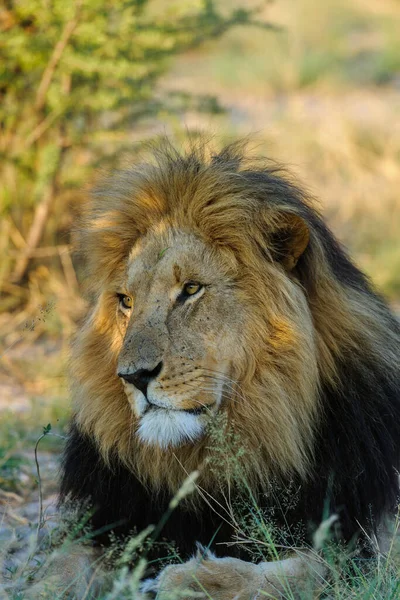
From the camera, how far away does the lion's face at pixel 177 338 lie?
9.39 ft

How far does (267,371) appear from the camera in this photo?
299 centimetres

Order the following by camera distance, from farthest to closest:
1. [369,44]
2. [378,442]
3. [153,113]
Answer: [369,44]
[153,113]
[378,442]

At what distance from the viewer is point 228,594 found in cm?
284

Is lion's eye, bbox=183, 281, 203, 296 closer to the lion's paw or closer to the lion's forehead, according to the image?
the lion's forehead

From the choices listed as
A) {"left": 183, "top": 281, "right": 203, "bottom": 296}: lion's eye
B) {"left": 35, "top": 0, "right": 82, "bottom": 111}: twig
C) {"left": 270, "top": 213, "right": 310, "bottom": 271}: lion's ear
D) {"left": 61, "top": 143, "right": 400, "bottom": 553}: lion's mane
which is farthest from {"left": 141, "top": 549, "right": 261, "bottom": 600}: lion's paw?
{"left": 35, "top": 0, "right": 82, "bottom": 111}: twig

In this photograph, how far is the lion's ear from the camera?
120 inches

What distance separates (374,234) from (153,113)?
145 inches

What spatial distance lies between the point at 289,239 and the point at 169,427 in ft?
2.28

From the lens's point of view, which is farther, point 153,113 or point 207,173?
point 153,113

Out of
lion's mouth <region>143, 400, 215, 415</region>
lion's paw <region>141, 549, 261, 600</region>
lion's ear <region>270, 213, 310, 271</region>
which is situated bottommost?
lion's paw <region>141, 549, 261, 600</region>

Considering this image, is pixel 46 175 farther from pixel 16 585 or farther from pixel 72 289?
pixel 16 585

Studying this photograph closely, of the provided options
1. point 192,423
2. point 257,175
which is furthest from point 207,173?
point 192,423

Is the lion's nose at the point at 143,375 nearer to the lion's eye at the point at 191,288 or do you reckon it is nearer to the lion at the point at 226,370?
the lion at the point at 226,370

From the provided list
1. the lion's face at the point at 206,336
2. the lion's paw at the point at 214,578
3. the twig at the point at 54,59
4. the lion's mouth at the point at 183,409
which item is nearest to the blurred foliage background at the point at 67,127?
the twig at the point at 54,59
